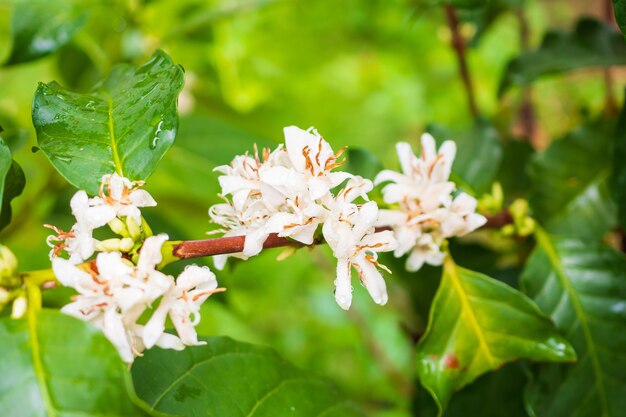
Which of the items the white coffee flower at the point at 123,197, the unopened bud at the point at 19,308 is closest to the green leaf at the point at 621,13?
the white coffee flower at the point at 123,197

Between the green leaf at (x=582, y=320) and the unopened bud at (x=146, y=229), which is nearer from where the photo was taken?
the unopened bud at (x=146, y=229)

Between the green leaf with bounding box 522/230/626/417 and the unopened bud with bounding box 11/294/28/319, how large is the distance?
1.69 ft

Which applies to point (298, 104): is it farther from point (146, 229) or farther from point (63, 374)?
point (63, 374)

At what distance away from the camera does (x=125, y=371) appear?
0.47 metres

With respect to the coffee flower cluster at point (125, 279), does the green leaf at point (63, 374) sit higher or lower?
lower

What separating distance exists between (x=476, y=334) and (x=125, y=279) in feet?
1.21

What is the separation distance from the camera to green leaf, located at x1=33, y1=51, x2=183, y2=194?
586 millimetres

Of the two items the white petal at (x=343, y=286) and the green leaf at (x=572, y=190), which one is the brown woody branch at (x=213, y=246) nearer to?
the white petal at (x=343, y=286)

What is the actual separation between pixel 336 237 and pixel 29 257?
78cm

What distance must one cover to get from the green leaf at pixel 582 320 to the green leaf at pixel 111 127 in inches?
17.6

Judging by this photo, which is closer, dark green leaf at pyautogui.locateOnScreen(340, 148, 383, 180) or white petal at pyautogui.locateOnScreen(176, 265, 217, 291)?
white petal at pyautogui.locateOnScreen(176, 265, 217, 291)

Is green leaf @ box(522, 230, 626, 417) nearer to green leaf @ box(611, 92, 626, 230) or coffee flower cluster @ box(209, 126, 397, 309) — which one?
green leaf @ box(611, 92, 626, 230)

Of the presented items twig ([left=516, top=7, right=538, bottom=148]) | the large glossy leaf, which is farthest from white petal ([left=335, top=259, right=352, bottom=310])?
twig ([left=516, top=7, right=538, bottom=148])

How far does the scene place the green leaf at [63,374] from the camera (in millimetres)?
458
